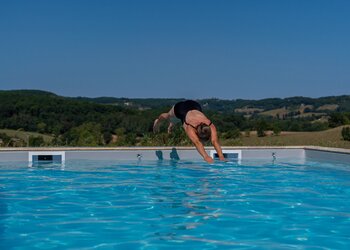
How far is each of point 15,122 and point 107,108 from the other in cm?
670

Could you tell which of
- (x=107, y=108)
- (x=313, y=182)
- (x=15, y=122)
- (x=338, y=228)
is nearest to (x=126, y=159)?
(x=313, y=182)

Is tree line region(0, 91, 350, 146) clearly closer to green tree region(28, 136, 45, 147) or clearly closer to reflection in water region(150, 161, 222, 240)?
green tree region(28, 136, 45, 147)

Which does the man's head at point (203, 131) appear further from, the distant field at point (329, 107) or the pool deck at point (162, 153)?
the distant field at point (329, 107)

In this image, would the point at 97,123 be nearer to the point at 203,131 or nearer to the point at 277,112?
the point at 203,131

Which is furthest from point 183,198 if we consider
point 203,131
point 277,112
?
point 277,112

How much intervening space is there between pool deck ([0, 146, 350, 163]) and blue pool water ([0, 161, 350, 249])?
3.01 ft

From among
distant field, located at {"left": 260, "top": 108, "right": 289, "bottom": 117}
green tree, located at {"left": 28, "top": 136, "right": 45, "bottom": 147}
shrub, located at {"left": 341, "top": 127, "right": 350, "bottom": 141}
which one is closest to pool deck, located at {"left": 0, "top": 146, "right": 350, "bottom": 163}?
green tree, located at {"left": 28, "top": 136, "right": 45, "bottom": 147}

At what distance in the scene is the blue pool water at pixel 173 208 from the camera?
4352 mm

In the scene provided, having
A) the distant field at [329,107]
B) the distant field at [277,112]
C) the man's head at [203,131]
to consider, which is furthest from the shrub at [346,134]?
the distant field at [329,107]

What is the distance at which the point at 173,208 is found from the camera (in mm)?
5762

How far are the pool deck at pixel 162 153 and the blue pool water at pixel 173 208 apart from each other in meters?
0.92

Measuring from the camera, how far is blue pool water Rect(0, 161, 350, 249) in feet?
14.3

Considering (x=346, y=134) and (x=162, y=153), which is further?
(x=346, y=134)

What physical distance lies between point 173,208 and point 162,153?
5.57 metres
